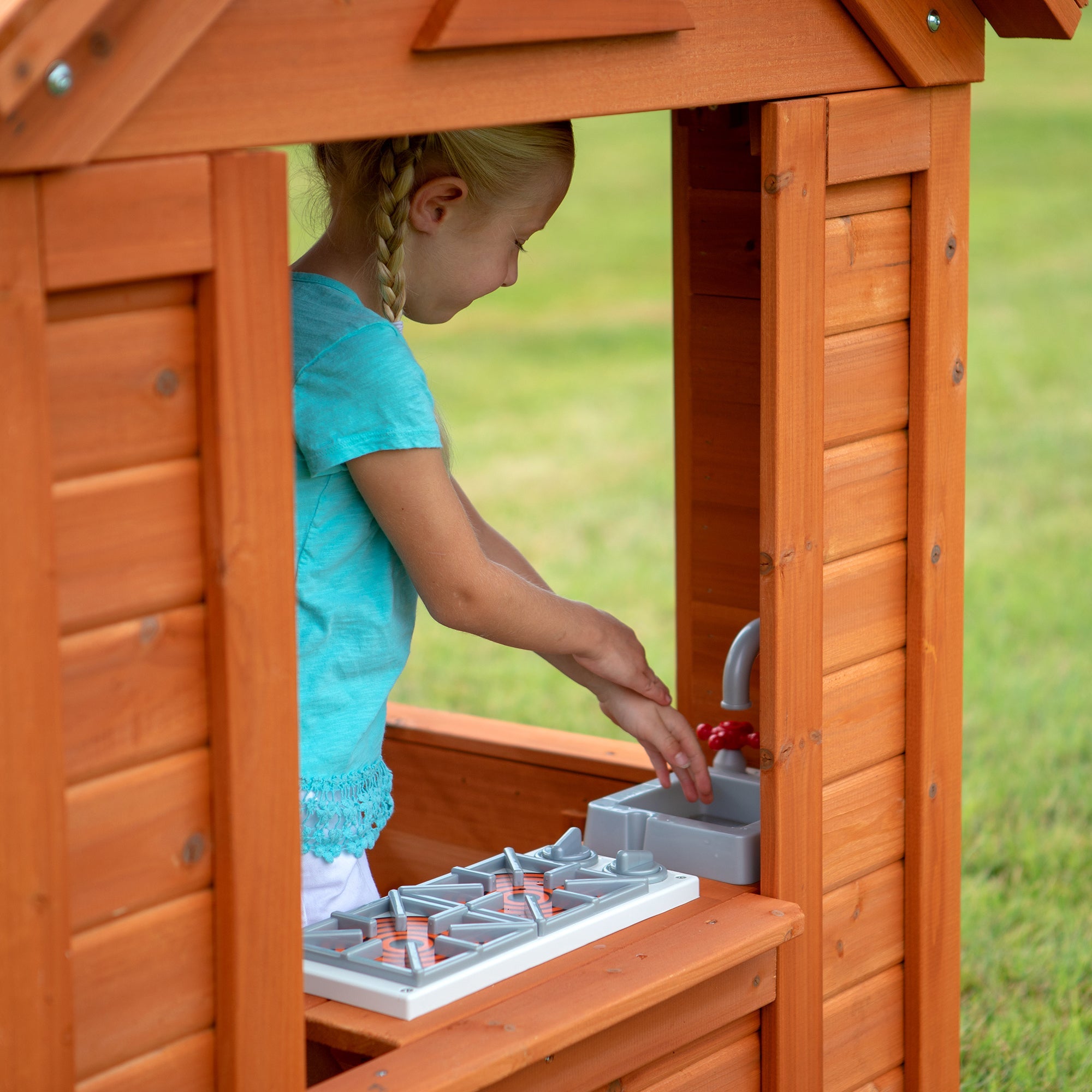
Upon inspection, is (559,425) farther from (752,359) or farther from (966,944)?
(752,359)

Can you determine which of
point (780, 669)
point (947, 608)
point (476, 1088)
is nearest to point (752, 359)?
point (947, 608)

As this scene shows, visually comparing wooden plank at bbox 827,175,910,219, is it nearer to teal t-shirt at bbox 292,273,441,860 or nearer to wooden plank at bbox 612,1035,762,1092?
teal t-shirt at bbox 292,273,441,860

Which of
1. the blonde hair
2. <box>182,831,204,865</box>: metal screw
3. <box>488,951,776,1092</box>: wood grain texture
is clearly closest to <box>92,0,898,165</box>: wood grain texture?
the blonde hair

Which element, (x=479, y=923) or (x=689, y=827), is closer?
(x=479, y=923)

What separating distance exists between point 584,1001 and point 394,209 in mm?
935

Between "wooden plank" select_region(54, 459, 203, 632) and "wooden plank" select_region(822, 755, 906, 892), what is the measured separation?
43.4 inches

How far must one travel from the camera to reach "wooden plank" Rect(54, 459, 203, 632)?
1.44 metres

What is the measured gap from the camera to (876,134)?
7.34ft

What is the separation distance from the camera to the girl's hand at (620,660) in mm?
2266

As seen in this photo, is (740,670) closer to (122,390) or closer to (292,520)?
(292,520)

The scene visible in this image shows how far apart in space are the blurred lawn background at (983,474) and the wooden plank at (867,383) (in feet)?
2.39

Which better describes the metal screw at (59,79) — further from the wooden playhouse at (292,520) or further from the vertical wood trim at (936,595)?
the vertical wood trim at (936,595)

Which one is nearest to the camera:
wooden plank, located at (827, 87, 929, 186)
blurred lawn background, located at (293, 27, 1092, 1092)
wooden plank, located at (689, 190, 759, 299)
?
wooden plank, located at (827, 87, 929, 186)

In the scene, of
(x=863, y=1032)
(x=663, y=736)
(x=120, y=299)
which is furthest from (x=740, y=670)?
(x=120, y=299)
